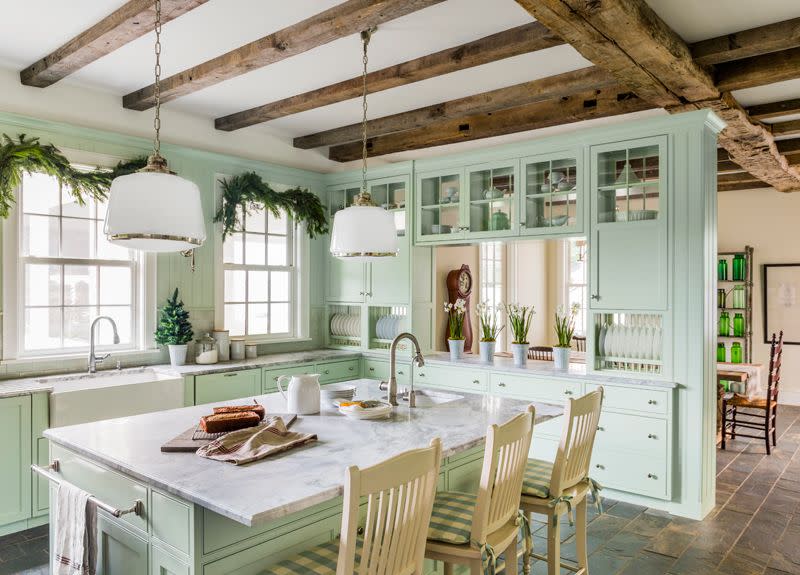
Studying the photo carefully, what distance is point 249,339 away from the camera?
548 centimetres

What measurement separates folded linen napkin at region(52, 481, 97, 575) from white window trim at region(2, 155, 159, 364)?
2.17 m

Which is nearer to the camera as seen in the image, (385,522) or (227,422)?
(385,522)

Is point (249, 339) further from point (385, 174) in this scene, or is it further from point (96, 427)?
point (96, 427)

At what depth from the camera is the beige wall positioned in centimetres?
773

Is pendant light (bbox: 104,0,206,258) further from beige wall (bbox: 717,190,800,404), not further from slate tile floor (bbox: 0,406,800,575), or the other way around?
beige wall (bbox: 717,190,800,404)

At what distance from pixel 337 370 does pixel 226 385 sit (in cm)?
116

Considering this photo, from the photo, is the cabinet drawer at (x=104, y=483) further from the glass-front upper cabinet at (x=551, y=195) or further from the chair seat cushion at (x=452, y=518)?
the glass-front upper cabinet at (x=551, y=195)

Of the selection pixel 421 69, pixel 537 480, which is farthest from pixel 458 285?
pixel 537 480

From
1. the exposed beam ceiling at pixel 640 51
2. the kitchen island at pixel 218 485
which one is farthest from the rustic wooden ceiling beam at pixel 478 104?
the kitchen island at pixel 218 485

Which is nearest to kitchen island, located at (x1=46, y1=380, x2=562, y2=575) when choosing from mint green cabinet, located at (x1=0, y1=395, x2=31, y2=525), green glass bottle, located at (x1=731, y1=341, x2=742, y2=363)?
mint green cabinet, located at (x1=0, y1=395, x2=31, y2=525)

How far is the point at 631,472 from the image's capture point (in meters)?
4.17

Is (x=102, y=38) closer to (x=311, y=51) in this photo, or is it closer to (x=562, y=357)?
(x=311, y=51)

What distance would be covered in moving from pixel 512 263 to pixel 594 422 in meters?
6.27

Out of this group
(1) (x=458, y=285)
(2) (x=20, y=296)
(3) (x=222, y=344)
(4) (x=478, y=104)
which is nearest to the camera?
(2) (x=20, y=296)
